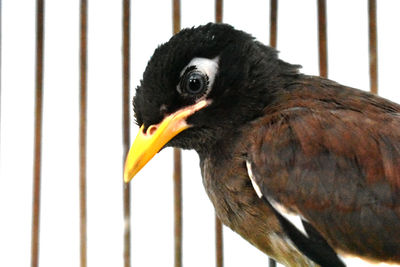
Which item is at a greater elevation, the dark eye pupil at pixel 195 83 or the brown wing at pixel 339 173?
the dark eye pupil at pixel 195 83

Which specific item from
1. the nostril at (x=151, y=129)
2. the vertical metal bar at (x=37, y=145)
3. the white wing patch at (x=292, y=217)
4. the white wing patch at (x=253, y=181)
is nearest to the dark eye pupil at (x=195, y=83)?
the nostril at (x=151, y=129)

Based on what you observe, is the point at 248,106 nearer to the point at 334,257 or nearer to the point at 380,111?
the point at 380,111

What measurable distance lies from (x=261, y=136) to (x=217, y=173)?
0.17m

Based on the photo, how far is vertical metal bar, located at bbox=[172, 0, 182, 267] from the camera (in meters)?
2.57

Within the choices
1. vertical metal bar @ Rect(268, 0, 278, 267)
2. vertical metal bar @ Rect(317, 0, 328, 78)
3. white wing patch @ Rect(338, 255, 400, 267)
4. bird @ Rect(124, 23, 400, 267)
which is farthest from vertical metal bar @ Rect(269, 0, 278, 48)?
white wing patch @ Rect(338, 255, 400, 267)

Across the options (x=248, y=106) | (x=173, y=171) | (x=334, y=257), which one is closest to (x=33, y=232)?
(x=173, y=171)

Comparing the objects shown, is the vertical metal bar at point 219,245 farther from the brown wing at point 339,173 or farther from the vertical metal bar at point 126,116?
the brown wing at point 339,173

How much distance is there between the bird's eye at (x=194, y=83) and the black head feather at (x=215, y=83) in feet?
0.07

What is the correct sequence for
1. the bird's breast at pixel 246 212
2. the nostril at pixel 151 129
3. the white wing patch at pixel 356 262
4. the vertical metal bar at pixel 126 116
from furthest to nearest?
the vertical metal bar at pixel 126 116, the nostril at pixel 151 129, the bird's breast at pixel 246 212, the white wing patch at pixel 356 262

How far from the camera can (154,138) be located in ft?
6.02

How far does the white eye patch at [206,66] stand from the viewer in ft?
6.11

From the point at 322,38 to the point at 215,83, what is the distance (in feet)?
2.81

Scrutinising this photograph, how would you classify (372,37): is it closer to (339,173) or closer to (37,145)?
(339,173)

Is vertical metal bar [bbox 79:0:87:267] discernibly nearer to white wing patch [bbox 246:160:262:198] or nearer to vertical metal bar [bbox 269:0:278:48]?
vertical metal bar [bbox 269:0:278:48]
